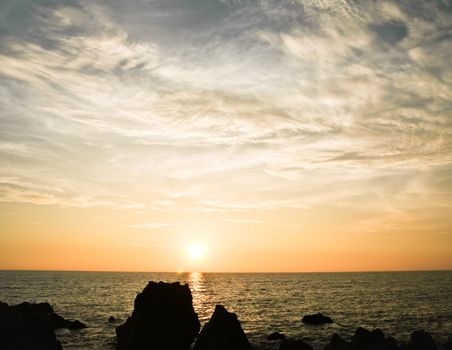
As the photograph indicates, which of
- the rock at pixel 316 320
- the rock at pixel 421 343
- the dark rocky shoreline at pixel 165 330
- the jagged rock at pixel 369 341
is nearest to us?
the dark rocky shoreline at pixel 165 330

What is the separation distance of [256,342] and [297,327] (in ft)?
39.7

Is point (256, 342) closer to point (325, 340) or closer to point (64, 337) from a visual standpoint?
point (325, 340)

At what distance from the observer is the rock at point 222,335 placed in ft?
86.9

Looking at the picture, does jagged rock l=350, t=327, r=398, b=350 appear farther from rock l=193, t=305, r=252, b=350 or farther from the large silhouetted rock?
the large silhouetted rock

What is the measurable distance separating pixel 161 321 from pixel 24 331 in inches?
449

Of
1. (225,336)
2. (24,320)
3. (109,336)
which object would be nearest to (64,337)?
(109,336)

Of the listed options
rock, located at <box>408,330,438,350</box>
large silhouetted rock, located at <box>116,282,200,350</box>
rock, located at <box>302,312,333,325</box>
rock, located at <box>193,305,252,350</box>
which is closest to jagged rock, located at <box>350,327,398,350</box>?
rock, located at <box>408,330,438,350</box>

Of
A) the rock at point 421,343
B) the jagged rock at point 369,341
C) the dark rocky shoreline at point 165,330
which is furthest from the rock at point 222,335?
the rock at point 421,343

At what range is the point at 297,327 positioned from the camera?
55.2 m

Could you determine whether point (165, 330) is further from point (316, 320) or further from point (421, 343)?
point (316, 320)

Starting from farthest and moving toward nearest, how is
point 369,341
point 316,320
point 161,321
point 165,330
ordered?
point 316,320, point 369,341, point 161,321, point 165,330

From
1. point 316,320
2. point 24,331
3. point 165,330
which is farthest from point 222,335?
point 316,320

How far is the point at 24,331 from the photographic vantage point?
3077 centimetres

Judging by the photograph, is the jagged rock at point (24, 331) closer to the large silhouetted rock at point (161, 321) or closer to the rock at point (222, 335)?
the large silhouetted rock at point (161, 321)
